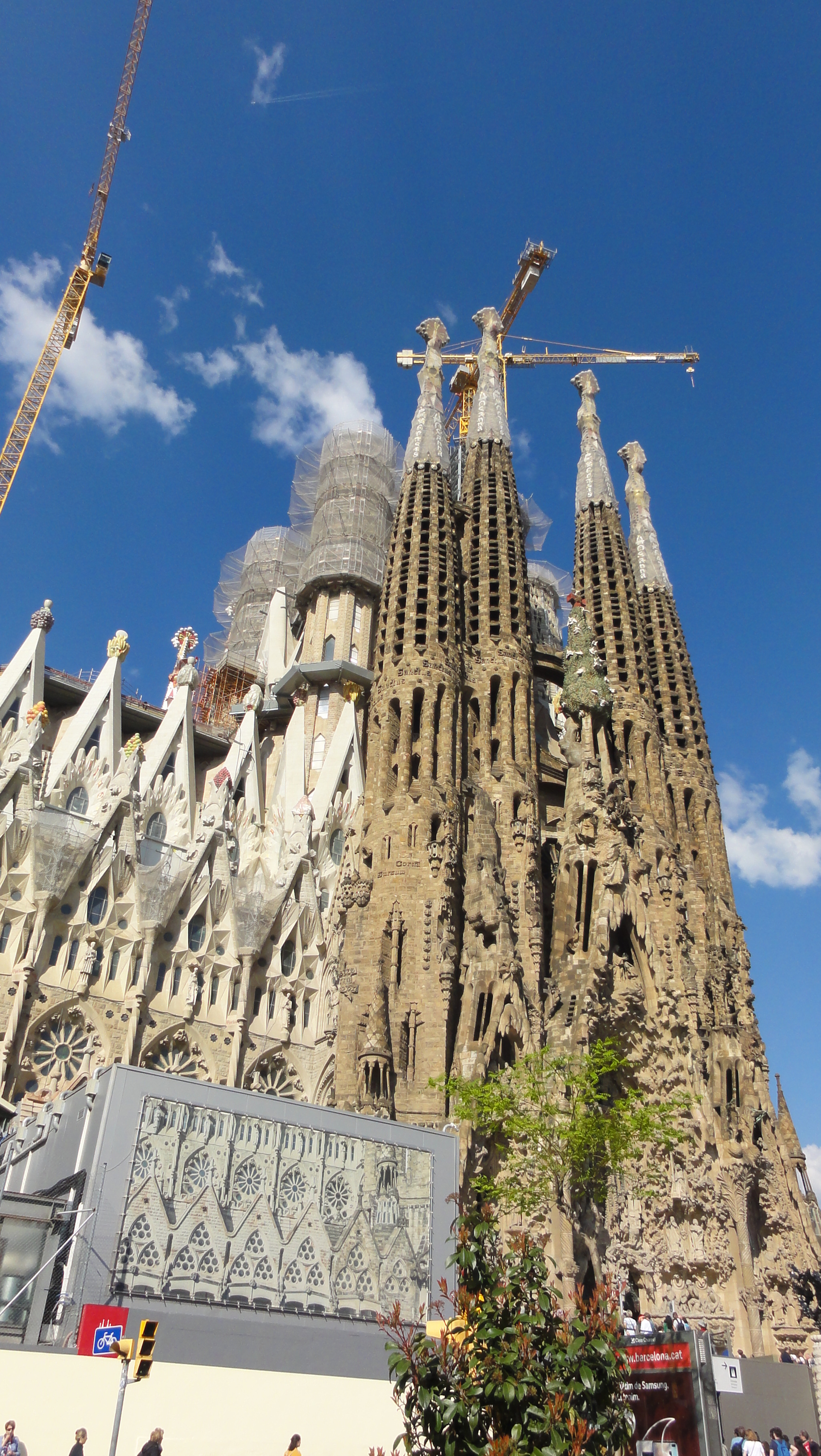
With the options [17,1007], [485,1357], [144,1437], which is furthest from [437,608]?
[485,1357]

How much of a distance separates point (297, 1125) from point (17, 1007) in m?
11.3

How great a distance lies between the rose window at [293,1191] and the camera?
55.7 feet

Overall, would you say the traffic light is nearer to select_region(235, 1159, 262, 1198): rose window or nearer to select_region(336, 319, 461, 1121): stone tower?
select_region(235, 1159, 262, 1198): rose window

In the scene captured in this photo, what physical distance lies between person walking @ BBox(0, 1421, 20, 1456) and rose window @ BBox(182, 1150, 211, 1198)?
5.92m

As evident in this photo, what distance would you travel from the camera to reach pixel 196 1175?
16.2 metres

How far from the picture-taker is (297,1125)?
57.8ft

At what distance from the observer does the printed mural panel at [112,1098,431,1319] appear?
50.7 feet

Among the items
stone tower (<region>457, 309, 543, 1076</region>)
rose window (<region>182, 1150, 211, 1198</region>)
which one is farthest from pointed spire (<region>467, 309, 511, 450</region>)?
rose window (<region>182, 1150, 211, 1198</region>)

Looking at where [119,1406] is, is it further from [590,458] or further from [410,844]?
[590,458]

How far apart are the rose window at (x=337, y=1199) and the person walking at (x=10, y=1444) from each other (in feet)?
25.5

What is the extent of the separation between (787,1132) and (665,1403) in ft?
80.6

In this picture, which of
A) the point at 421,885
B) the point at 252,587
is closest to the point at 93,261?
the point at 252,587

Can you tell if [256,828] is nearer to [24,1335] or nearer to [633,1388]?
[24,1335]

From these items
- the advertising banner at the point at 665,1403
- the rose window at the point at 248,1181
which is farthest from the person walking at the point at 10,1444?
the rose window at the point at 248,1181
